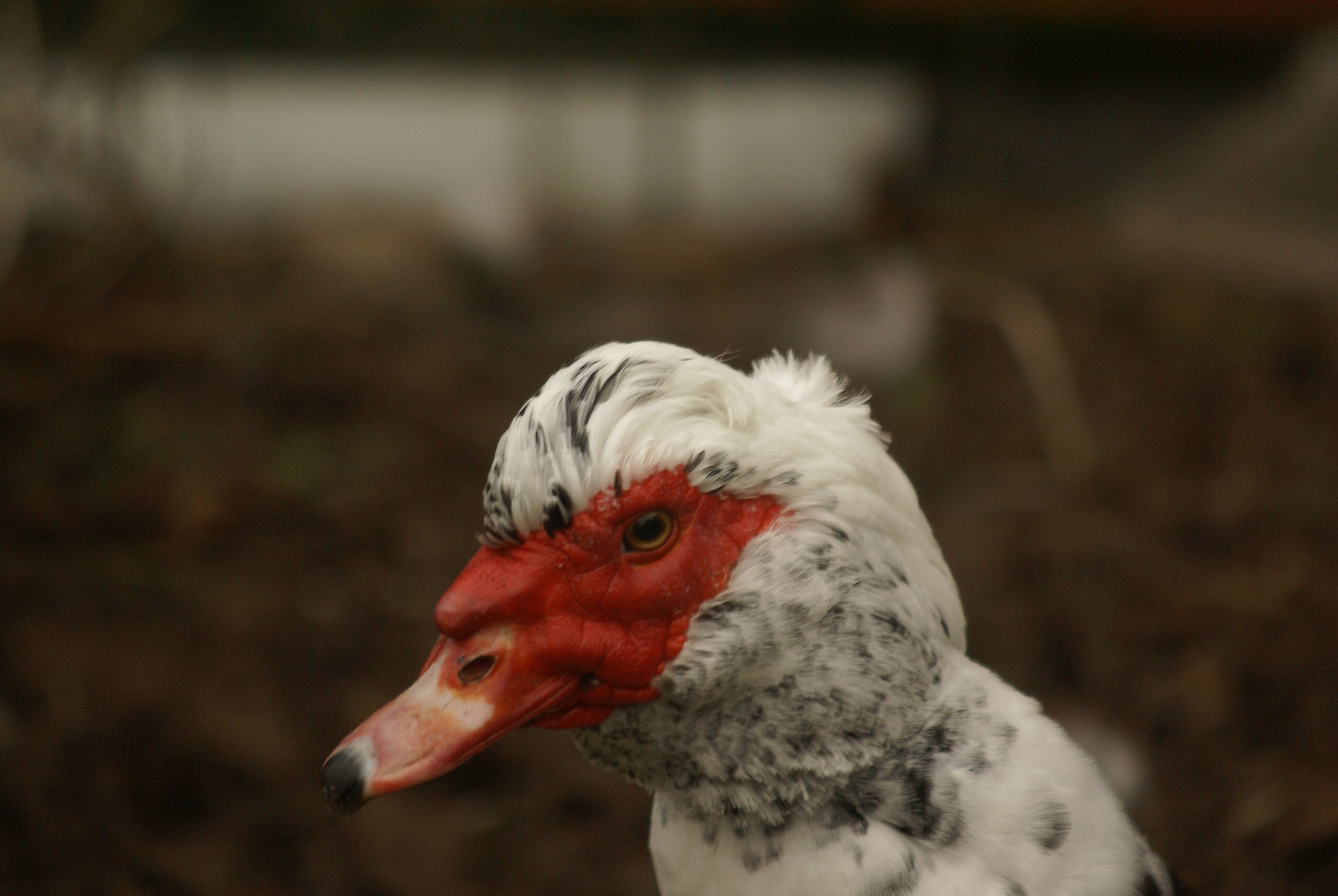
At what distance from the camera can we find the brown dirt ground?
2.84m

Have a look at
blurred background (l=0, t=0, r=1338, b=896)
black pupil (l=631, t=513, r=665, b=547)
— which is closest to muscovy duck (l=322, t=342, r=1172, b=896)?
black pupil (l=631, t=513, r=665, b=547)

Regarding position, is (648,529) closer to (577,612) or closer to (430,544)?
(577,612)

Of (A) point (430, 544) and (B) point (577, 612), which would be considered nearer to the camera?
(B) point (577, 612)

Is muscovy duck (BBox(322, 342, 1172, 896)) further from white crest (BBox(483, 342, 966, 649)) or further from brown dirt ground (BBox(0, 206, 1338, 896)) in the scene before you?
brown dirt ground (BBox(0, 206, 1338, 896))

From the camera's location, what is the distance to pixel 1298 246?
667 cm

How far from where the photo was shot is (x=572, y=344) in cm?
566

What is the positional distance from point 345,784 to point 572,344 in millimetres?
4469

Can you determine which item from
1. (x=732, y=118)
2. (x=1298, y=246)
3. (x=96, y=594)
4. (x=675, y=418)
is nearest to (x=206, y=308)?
(x=96, y=594)

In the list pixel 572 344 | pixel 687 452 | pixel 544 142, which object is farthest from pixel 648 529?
pixel 544 142

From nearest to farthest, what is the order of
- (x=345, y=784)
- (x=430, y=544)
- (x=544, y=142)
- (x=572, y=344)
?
(x=345, y=784) < (x=430, y=544) < (x=572, y=344) < (x=544, y=142)

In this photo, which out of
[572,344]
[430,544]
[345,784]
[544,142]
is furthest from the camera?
[544,142]

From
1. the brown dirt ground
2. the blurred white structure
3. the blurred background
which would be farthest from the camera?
the blurred white structure

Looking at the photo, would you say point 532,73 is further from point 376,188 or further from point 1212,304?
point 1212,304

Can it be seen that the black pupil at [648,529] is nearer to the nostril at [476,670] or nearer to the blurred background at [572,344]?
the nostril at [476,670]
